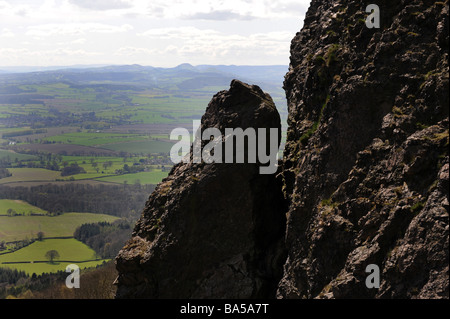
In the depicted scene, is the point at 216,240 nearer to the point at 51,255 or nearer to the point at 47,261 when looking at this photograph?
the point at 47,261

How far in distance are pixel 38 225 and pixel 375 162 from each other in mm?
185533

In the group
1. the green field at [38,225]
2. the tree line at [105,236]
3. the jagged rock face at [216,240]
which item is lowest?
the green field at [38,225]

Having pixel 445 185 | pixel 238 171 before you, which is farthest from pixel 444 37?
pixel 238 171

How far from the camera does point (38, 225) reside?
602 feet

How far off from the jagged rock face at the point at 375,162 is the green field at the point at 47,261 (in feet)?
415

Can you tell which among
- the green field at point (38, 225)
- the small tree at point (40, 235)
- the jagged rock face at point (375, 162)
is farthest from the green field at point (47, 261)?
the jagged rock face at point (375, 162)

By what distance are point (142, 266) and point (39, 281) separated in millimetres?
111048

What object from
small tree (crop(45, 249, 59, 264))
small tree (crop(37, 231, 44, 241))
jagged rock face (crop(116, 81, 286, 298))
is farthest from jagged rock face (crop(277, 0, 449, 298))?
small tree (crop(37, 231, 44, 241))

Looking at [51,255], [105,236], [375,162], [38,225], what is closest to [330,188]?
[375,162]

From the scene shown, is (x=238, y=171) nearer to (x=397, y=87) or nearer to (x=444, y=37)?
(x=397, y=87)

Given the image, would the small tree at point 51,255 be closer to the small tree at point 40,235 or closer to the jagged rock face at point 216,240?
the small tree at point 40,235

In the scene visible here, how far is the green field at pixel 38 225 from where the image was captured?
17220cm

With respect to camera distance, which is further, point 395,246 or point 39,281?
point 39,281
